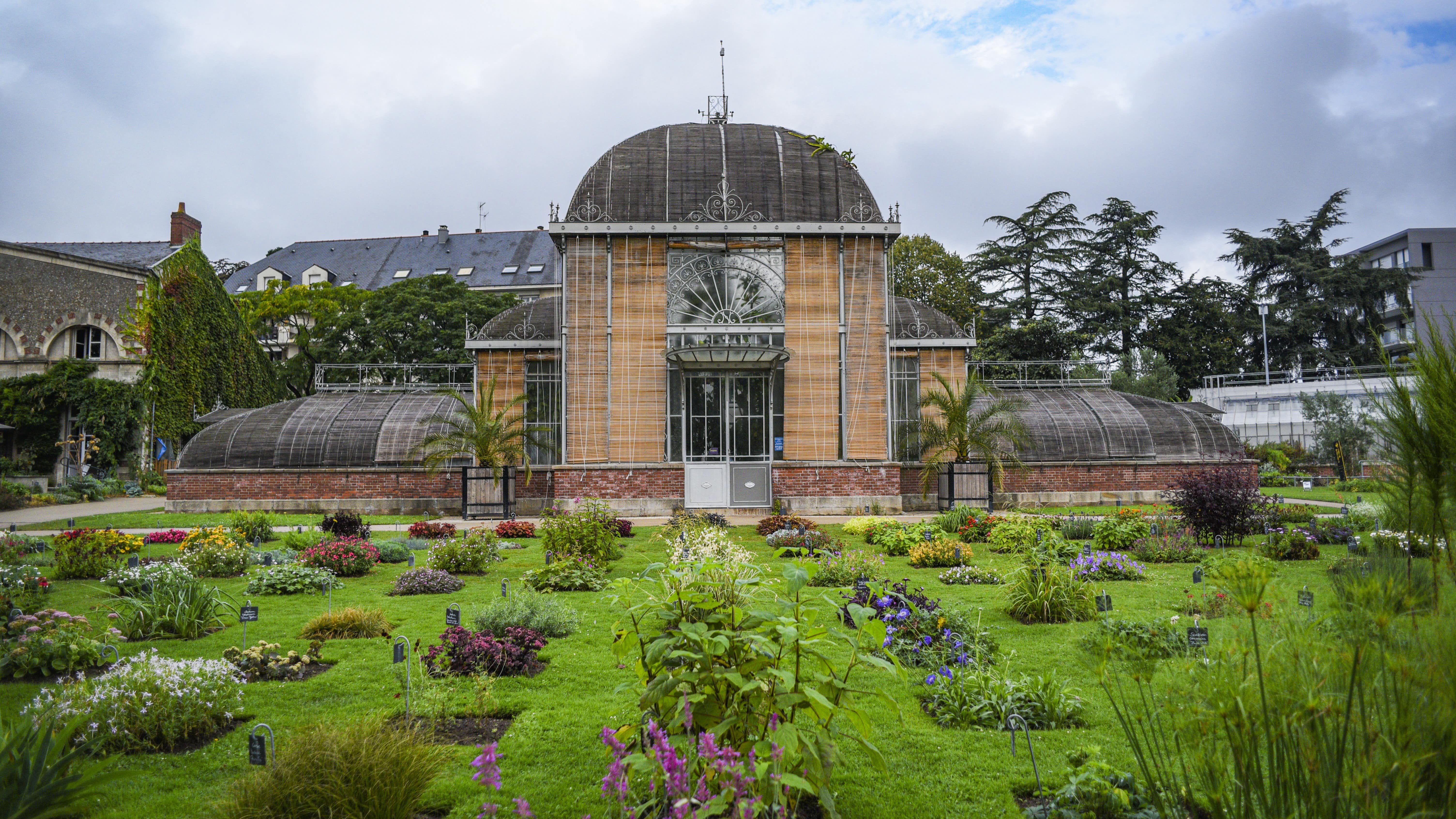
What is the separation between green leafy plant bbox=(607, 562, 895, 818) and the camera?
3.13 m

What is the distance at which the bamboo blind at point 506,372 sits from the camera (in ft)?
71.7

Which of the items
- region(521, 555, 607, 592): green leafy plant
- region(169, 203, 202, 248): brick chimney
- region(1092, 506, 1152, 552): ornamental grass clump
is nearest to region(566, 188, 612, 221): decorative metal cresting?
region(521, 555, 607, 592): green leafy plant

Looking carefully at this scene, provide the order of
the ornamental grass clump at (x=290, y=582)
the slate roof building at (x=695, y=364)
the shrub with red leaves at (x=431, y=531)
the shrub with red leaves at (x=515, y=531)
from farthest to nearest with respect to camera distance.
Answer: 1. the slate roof building at (x=695, y=364)
2. the shrub with red leaves at (x=515, y=531)
3. the shrub with red leaves at (x=431, y=531)
4. the ornamental grass clump at (x=290, y=582)

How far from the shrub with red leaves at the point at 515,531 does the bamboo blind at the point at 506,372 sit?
5.91m

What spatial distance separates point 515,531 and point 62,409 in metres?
27.2

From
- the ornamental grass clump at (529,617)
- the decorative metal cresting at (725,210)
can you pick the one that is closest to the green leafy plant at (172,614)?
the ornamental grass clump at (529,617)

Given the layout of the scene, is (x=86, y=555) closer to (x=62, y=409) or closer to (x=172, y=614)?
(x=172, y=614)

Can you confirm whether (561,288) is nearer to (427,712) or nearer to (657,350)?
(657,350)

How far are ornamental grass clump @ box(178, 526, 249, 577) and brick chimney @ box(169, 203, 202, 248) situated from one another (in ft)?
107

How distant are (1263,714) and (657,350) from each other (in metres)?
19.4

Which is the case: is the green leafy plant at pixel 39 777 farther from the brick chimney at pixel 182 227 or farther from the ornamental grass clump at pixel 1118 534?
the brick chimney at pixel 182 227

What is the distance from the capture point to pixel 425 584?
10492 millimetres

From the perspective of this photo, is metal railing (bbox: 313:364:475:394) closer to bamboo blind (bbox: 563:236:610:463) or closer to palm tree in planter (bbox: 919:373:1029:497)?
bamboo blind (bbox: 563:236:610:463)

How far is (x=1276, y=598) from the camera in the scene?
2.44m
